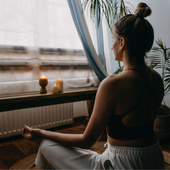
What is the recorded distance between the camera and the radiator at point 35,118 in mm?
1983

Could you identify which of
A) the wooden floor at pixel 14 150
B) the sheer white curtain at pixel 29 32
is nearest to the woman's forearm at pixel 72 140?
the wooden floor at pixel 14 150

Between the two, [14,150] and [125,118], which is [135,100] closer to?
[125,118]

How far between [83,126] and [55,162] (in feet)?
5.86

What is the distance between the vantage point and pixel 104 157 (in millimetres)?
737

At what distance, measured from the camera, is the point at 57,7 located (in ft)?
7.27

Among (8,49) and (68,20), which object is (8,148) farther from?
(68,20)

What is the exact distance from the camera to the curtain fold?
2100 millimetres

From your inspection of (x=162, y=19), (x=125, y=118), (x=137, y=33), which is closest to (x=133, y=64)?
(x=137, y=33)

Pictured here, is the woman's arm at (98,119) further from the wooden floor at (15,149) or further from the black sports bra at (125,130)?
the wooden floor at (15,149)

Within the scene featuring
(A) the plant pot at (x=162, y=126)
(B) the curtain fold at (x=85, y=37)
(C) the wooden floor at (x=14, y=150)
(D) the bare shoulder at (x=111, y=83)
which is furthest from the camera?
(B) the curtain fold at (x=85, y=37)

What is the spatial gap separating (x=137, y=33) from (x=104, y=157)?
1.66 feet

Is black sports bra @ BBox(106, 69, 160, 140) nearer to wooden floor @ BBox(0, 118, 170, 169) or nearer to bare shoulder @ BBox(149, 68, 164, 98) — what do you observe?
bare shoulder @ BBox(149, 68, 164, 98)

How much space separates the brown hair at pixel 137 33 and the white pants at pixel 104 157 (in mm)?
364

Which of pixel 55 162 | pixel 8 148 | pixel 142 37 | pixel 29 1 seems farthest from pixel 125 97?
pixel 29 1
